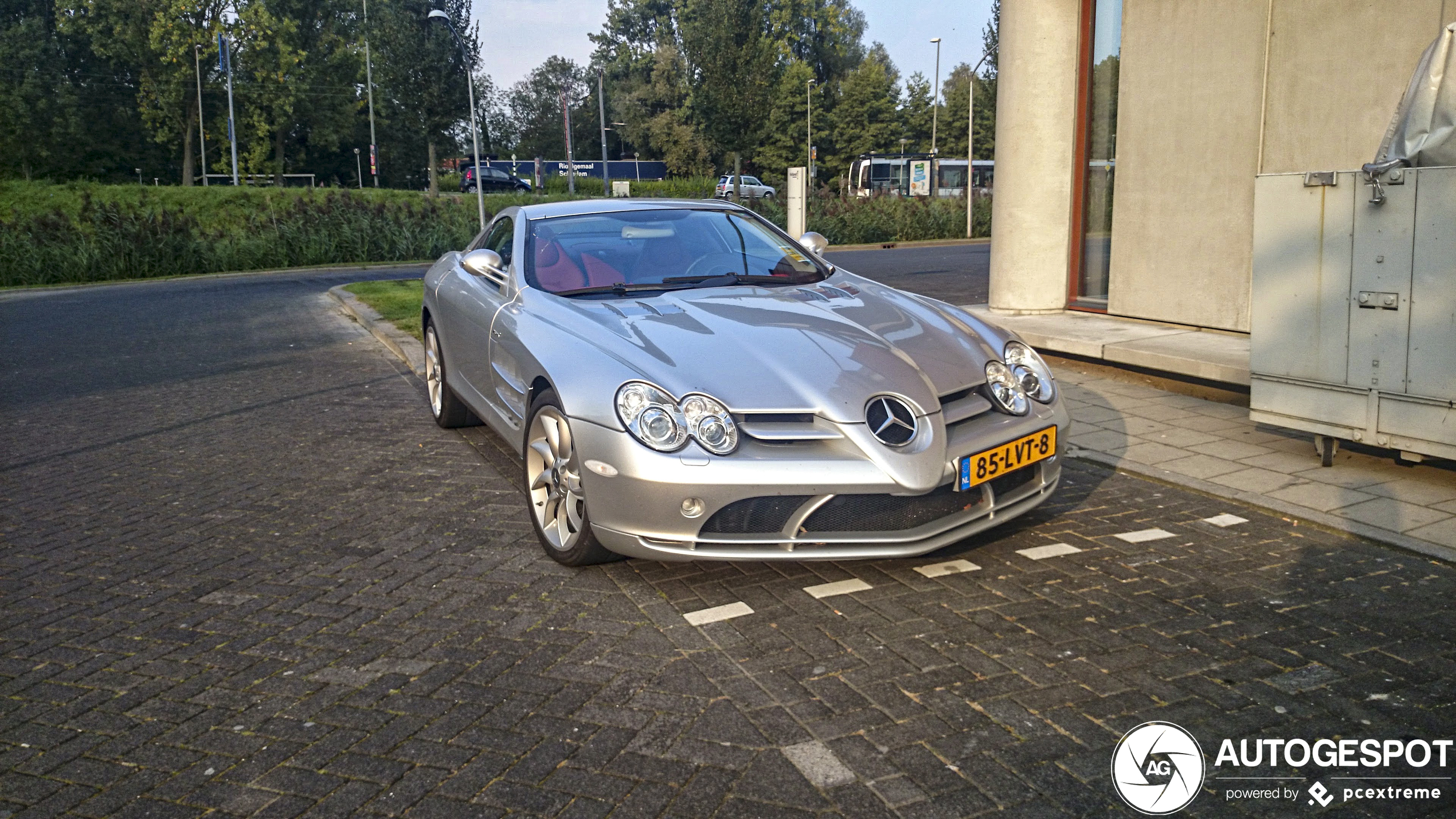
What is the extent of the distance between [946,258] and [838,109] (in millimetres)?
49509

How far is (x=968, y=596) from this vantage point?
4.23m

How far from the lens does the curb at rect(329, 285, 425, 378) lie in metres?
10.2

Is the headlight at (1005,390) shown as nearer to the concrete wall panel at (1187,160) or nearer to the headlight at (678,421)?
the headlight at (678,421)

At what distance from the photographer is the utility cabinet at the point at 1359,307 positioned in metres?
5.38

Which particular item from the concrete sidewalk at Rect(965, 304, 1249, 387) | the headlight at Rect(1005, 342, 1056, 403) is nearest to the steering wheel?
the headlight at Rect(1005, 342, 1056, 403)

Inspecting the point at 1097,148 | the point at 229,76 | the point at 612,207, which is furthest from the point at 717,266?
the point at 229,76

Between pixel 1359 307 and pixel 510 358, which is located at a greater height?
pixel 1359 307

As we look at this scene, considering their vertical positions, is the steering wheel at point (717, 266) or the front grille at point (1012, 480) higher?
the steering wheel at point (717, 266)

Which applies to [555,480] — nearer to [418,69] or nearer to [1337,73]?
[1337,73]

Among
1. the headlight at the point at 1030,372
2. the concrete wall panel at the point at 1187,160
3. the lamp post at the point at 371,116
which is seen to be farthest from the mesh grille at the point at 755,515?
the lamp post at the point at 371,116

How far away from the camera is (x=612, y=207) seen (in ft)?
20.6

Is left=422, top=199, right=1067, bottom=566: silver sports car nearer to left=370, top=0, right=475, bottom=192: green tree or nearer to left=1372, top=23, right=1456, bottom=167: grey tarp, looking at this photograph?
left=1372, top=23, right=1456, bottom=167: grey tarp

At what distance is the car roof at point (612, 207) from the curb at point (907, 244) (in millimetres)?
25259

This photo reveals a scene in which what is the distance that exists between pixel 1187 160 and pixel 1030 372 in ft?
17.4
